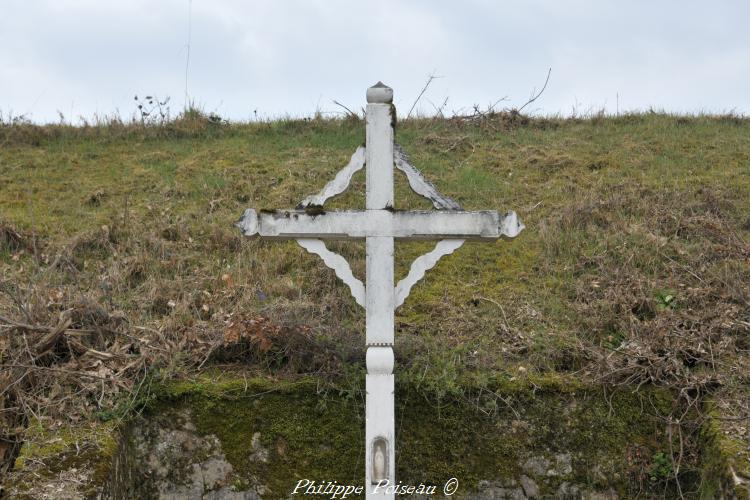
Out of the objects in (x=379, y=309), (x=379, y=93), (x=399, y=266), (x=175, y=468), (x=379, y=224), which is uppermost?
(x=379, y=93)

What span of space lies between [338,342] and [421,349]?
0.63 m

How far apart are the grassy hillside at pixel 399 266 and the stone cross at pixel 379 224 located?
1.22 meters

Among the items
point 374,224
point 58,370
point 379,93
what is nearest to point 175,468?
point 58,370

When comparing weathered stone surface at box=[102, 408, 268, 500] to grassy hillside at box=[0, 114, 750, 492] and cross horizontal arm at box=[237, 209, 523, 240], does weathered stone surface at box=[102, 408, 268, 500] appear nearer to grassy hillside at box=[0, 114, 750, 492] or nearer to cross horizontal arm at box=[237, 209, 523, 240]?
grassy hillside at box=[0, 114, 750, 492]

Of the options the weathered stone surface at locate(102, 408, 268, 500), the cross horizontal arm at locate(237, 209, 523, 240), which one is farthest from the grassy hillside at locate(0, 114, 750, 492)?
the cross horizontal arm at locate(237, 209, 523, 240)

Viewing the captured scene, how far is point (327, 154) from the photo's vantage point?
1032 cm

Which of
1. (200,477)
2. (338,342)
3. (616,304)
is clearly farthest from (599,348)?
(200,477)

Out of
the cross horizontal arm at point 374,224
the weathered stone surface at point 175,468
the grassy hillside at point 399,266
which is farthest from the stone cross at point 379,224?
the weathered stone surface at point 175,468

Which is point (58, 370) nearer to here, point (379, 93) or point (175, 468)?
point (175, 468)

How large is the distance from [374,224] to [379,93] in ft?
2.49

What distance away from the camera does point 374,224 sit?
4.70 m

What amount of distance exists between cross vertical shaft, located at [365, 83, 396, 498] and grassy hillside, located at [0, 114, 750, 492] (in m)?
1.15

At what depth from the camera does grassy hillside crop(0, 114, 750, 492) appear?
18.8ft

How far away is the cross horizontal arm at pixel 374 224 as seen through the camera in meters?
4.68
